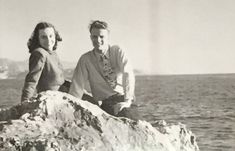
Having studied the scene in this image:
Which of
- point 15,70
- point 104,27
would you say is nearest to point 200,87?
point 15,70

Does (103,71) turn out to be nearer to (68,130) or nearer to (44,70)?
(44,70)

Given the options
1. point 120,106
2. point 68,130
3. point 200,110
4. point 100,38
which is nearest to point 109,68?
point 100,38

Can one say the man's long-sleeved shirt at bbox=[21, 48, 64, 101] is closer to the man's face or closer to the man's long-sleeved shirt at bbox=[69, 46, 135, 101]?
the man's long-sleeved shirt at bbox=[69, 46, 135, 101]

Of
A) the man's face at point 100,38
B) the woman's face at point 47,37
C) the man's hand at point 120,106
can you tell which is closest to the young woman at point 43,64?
the woman's face at point 47,37

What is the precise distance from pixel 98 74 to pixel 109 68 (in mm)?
55

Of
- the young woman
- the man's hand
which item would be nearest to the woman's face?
the young woman

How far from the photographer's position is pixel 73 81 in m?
1.85

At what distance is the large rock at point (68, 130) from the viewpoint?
1.27 m

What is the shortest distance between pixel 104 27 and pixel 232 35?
1085 mm

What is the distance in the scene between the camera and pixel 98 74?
6.11 feet

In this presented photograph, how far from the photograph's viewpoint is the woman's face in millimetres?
1908

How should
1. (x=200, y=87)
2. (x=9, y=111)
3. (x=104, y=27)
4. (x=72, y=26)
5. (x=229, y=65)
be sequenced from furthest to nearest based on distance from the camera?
(x=200, y=87)
(x=229, y=65)
(x=72, y=26)
(x=104, y=27)
(x=9, y=111)

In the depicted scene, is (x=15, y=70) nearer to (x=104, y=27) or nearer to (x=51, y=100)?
(x=104, y=27)

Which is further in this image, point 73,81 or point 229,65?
point 229,65
